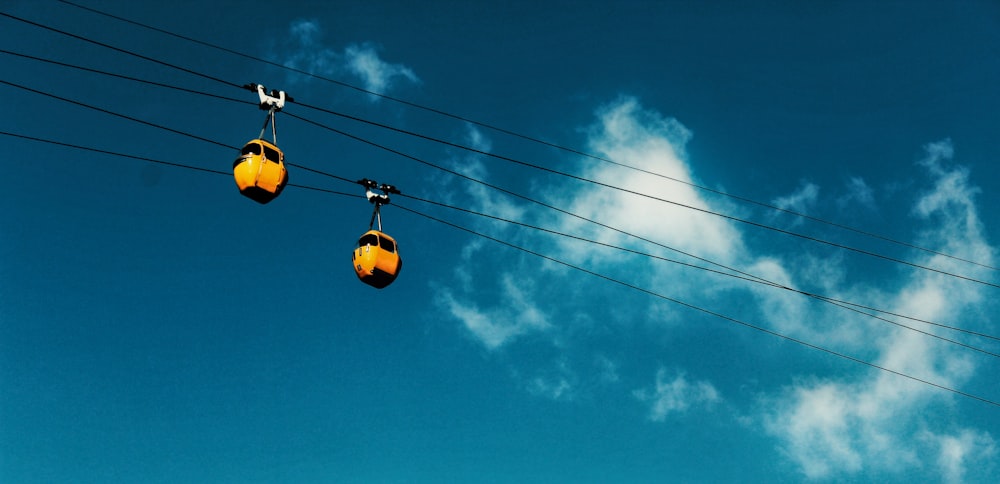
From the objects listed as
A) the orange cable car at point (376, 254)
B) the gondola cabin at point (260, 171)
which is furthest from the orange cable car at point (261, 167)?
the orange cable car at point (376, 254)

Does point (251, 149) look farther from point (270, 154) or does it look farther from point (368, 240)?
point (368, 240)

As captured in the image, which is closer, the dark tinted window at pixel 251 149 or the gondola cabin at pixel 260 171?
the gondola cabin at pixel 260 171

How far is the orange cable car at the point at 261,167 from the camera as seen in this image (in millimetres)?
18047

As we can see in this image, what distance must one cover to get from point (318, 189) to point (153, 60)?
16.4 ft

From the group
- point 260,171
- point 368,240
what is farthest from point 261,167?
point 368,240

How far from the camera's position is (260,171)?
18062mm

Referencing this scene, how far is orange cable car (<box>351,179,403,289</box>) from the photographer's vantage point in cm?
1991

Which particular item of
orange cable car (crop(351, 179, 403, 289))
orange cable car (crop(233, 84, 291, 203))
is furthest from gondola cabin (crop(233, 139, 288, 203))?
orange cable car (crop(351, 179, 403, 289))

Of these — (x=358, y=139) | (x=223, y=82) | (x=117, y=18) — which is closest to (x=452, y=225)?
(x=358, y=139)

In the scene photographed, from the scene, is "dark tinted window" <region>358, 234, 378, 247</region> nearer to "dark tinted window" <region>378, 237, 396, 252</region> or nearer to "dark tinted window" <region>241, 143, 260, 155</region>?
"dark tinted window" <region>378, 237, 396, 252</region>

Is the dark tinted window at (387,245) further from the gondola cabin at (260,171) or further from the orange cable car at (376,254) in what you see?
the gondola cabin at (260,171)

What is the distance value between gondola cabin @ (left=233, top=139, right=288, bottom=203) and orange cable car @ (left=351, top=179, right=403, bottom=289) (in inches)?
89.2

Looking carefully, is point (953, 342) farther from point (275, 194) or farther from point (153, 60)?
point (153, 60)

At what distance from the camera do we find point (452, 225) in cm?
2041
